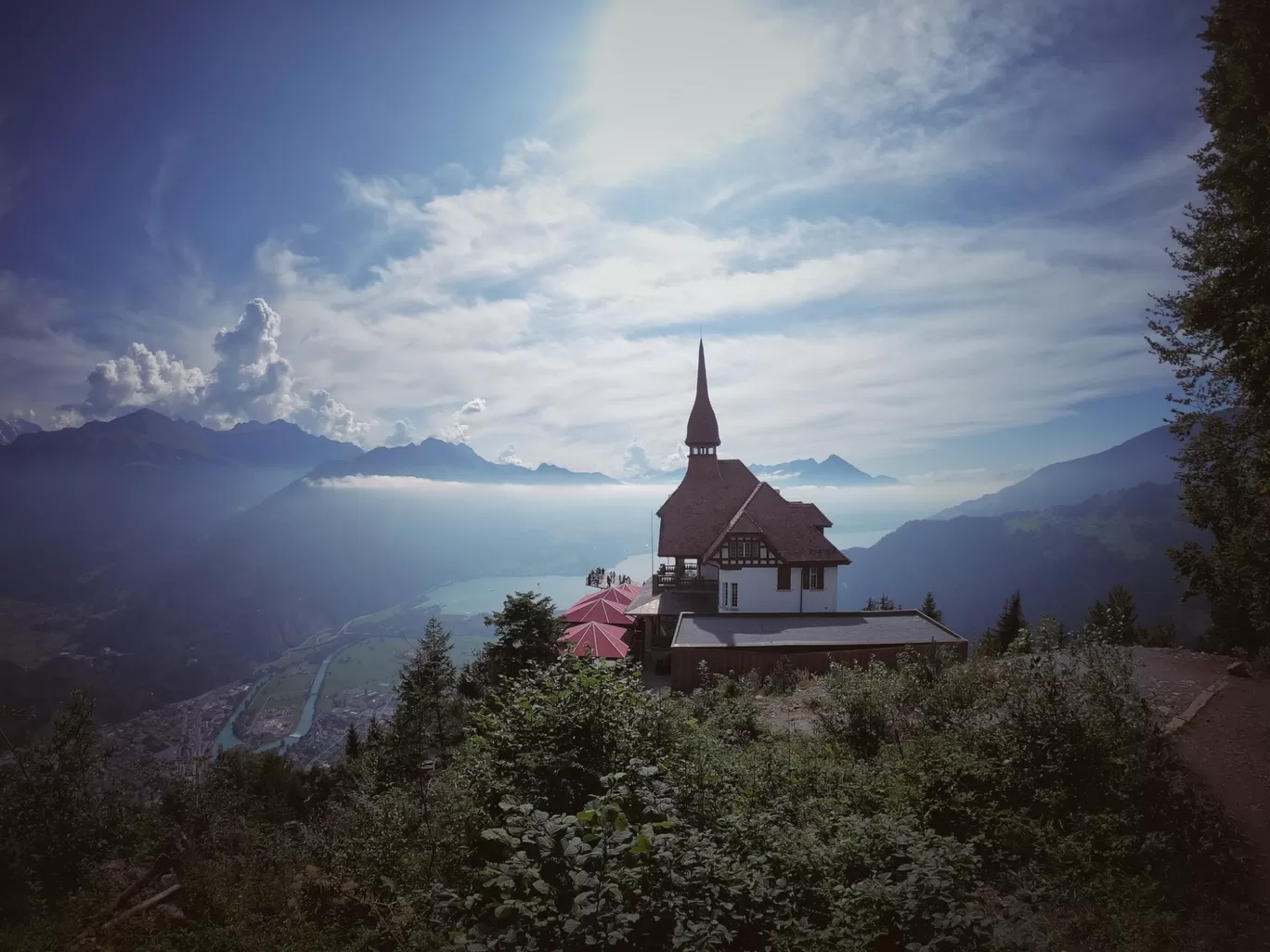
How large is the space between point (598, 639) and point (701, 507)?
51.7ft

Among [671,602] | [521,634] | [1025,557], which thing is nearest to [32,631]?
[671,602]

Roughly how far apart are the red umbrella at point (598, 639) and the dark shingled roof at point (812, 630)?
2.32m

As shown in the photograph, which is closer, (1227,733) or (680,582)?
(1227,733)

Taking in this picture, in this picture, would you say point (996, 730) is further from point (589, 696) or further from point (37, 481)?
point (37, 481)

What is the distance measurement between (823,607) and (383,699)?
3622 inches

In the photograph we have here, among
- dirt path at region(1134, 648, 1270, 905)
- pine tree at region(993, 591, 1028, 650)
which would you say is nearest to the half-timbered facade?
pine tree at region(993, 591, 1028, 650)

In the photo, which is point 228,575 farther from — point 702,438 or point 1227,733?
point 1227,733

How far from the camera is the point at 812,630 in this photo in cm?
2256

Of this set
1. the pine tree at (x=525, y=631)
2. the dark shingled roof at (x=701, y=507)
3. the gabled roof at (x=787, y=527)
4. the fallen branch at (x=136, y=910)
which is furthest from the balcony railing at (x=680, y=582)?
the fallen branch at (x=136, y=910)

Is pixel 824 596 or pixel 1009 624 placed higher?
pixel 824 596

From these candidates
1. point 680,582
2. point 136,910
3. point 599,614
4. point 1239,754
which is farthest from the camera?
point 680,582

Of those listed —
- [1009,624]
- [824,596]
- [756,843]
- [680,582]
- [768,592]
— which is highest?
[756,843]

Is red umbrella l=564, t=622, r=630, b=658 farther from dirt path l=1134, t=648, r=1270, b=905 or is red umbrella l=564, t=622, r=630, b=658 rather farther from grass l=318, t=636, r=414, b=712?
grass l=318, t=636, r=414, b=712

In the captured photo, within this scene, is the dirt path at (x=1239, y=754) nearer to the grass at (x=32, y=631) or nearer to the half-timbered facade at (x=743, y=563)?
the half-timbered facade at (x=743, y=563)
